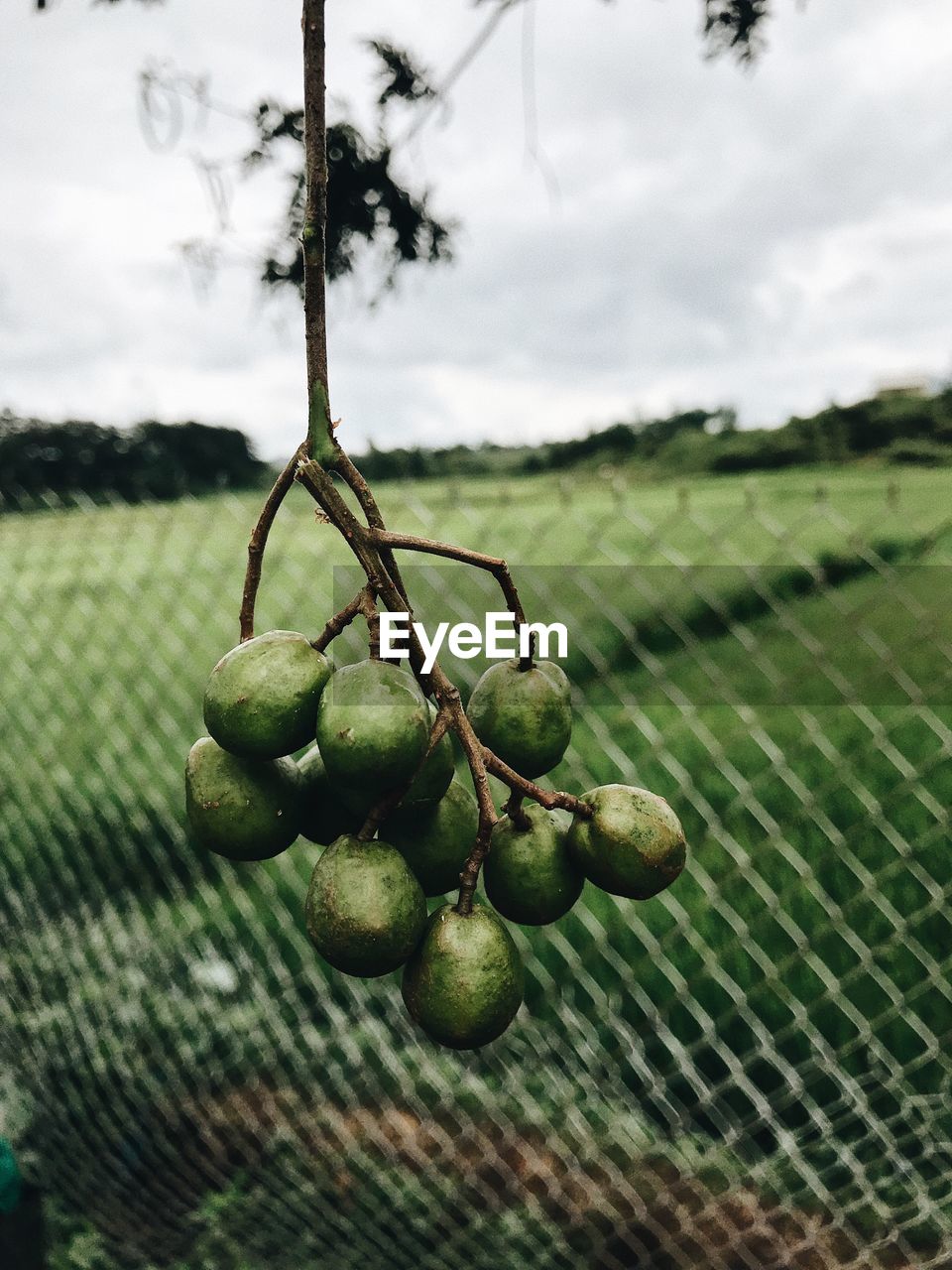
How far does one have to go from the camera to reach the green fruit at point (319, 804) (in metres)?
0.82

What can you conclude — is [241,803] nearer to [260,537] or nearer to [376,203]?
[260,537]

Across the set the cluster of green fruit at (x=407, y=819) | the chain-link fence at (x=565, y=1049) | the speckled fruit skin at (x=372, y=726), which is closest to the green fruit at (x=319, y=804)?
the cluster of green fruit at (x=407, y=819)

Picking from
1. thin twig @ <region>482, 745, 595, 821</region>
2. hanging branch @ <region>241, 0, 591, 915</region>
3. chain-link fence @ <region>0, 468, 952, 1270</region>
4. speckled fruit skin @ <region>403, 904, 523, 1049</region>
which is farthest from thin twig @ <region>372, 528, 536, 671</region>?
chain-link fence @ <region>0, 468, 952, 1270</region>

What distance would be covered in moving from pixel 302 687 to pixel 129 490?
4.30 metres

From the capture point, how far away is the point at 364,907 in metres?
0.71

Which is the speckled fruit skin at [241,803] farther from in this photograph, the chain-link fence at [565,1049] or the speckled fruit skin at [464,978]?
the chain-link fence at [565,1049]

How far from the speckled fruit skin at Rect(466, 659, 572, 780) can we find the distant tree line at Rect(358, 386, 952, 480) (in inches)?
93.7

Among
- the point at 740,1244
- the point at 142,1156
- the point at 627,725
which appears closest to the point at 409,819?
the point at 740,1244

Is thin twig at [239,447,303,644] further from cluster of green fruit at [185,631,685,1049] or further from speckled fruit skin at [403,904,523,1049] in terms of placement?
speckled fruit skin at [403,904,523,1049]

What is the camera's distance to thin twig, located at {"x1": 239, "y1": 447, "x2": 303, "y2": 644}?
2.28 ft

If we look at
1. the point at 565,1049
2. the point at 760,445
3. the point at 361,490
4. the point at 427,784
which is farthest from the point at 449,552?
the point at 760,445

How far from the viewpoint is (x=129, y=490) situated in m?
4.77

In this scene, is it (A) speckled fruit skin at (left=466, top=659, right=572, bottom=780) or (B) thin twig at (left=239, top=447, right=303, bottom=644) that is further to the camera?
(A) speckled fruit skin at (left=466, top=659, right=572, bottom=780)

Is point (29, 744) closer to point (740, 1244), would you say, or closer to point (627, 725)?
point (627, 725)
